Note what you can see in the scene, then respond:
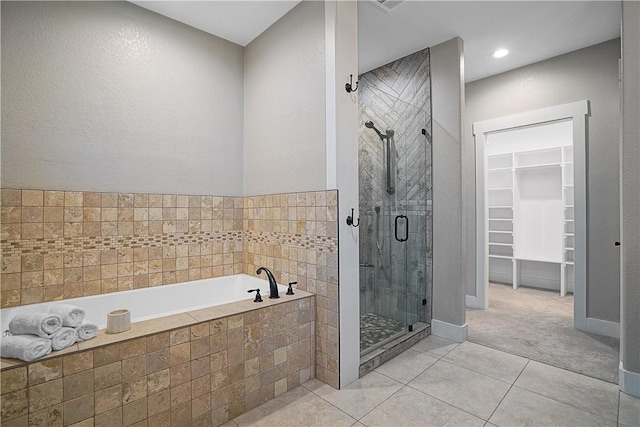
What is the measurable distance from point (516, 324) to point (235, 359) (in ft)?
9.53

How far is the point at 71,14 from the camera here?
208cm

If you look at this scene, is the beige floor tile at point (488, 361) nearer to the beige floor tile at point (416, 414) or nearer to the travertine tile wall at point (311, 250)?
the beige floor tile at point (416, 414)

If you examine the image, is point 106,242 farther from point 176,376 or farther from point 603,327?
point 603,327

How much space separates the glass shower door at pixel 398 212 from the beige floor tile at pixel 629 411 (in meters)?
1.39

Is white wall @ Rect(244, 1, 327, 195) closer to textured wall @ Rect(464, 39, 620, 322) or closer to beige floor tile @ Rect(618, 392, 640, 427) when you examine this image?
beige floor tile @ Rect(618, 392, 640, 427)

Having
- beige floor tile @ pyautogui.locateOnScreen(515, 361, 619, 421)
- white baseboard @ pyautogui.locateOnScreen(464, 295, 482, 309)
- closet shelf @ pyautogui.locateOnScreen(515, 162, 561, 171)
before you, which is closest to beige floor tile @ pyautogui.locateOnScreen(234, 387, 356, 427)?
beige floor tile @ pyautogui.locateOnScreen(515, 361, 619, 421)

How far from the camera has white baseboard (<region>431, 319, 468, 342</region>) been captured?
273 centimetres

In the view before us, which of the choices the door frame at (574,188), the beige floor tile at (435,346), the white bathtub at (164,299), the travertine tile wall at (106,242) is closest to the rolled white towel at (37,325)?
the white bathtub at (164,299)

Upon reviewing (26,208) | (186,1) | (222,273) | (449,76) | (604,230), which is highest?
(186,1)

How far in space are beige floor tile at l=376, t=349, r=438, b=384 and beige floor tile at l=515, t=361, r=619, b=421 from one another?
2.00 ft

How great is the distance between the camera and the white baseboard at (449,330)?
2.73 meters

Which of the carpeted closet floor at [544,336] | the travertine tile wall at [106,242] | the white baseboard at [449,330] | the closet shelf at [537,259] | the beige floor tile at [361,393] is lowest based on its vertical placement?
the beige floor tile at [361,393]

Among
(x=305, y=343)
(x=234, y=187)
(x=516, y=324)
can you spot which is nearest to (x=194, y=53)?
(x=234, y=187)

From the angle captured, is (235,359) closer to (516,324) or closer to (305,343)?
(305,343)
